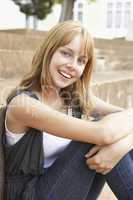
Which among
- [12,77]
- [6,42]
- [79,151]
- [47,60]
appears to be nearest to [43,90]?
[47,60]

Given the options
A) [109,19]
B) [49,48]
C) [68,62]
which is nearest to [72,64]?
[68,62]

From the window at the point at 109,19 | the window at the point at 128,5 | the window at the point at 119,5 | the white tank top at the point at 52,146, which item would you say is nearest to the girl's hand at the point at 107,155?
the white tank top at the point at 52,146

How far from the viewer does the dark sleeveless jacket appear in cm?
188

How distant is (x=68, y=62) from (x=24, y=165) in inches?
18.4

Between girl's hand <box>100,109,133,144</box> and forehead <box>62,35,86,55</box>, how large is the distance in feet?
1.01

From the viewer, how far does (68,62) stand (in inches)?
79.0

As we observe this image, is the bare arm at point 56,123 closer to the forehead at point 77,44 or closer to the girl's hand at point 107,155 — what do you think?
the girl's hand at point 107,155

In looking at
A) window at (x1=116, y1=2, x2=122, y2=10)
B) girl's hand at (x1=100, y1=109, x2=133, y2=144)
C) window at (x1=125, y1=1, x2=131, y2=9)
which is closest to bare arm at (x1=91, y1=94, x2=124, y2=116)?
girl's hand at (x1=100, y1=109, x2=133, y2=144)

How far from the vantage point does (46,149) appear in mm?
1972

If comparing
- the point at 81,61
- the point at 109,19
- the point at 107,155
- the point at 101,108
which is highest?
the point at 81,61

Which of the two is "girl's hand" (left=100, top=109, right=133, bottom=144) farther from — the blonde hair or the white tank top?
the blonde hair

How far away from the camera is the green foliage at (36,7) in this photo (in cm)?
1830

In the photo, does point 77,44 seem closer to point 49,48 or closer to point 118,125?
point 49,48

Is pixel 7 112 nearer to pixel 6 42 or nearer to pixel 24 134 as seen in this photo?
pixel 24 134
